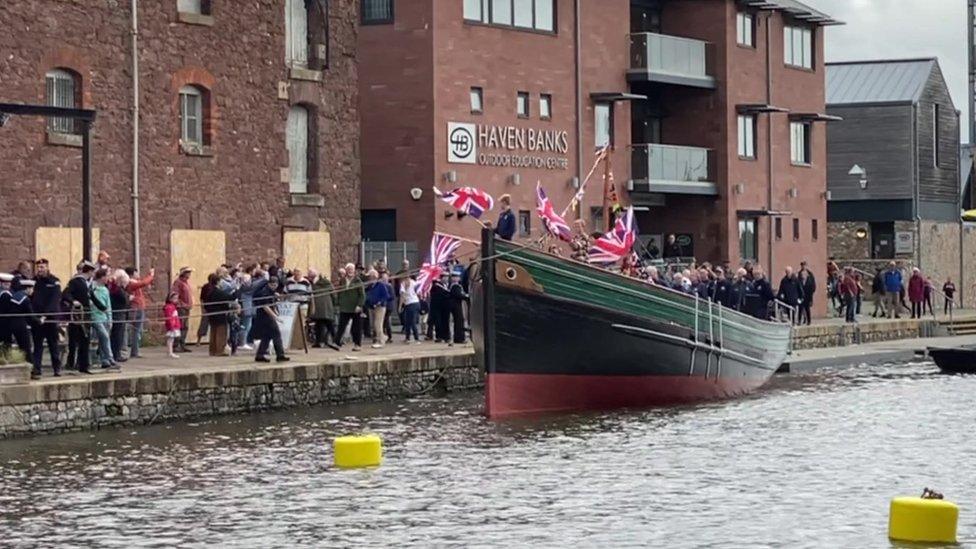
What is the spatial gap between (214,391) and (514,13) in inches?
810

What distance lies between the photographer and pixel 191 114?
131ft

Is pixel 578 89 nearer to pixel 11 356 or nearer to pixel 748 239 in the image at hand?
pixel 748 239

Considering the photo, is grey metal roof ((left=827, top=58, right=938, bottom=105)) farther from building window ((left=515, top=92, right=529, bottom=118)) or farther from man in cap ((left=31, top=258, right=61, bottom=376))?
man in cap ((left=31, top=258, right=61, bottom=376))

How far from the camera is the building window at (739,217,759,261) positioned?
5911cm

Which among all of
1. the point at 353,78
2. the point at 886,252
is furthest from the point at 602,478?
the point at 886,252

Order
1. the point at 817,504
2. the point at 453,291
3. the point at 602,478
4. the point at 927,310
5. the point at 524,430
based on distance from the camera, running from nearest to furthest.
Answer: the point at 817,504 < the point at 602,478 < the point at 524,430 < the point at 453,291 < the point at 927,310

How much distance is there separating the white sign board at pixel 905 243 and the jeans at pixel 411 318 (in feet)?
110

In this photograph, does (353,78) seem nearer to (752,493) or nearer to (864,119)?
(752,493)

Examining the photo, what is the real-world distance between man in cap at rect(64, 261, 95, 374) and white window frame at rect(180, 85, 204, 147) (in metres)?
8.89

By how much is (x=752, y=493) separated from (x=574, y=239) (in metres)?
12.4

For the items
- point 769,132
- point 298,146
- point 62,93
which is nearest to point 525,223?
point 298,146

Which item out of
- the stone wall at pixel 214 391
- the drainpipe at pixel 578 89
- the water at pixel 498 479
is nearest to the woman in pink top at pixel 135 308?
the stone wall at pixel 214 391

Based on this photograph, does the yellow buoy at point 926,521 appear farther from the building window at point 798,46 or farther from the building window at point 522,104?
the building window at point 798,46

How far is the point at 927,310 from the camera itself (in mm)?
65375
